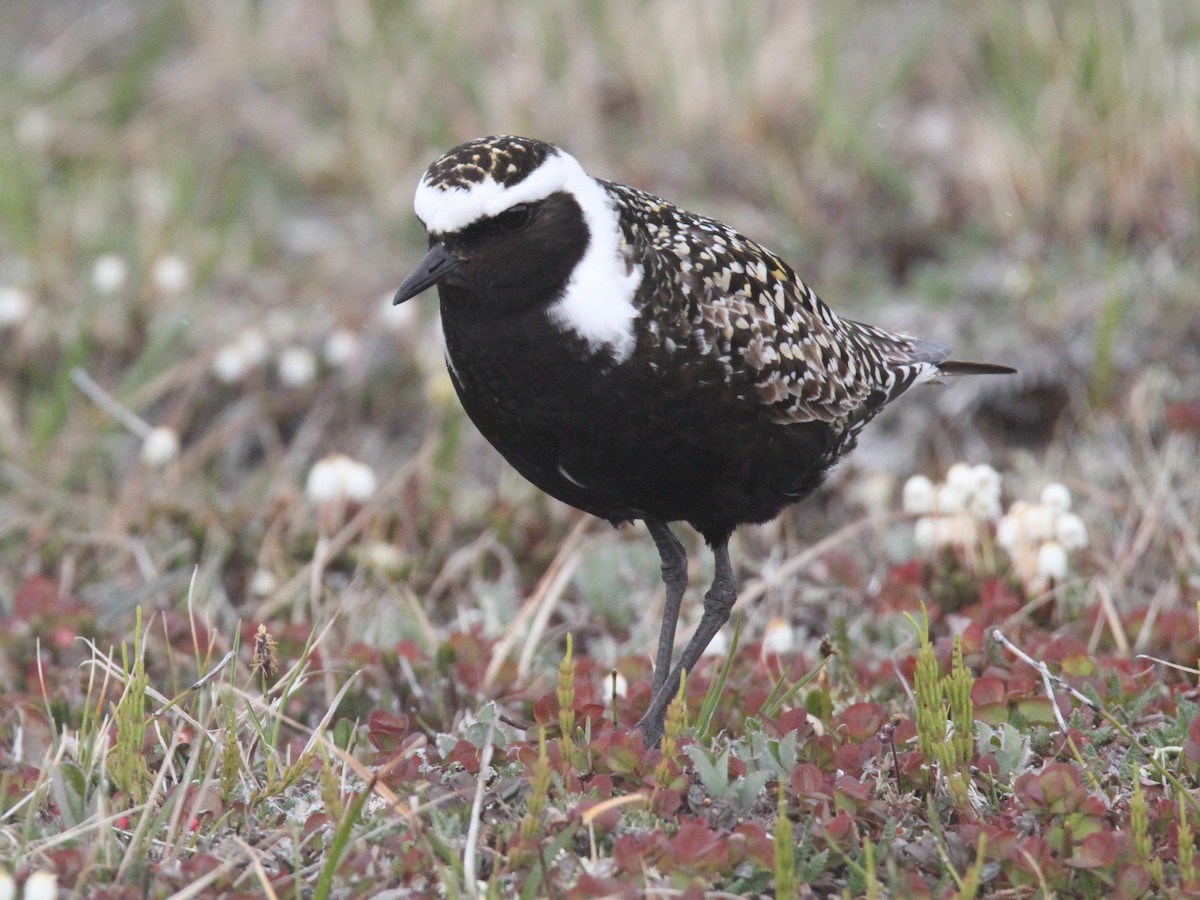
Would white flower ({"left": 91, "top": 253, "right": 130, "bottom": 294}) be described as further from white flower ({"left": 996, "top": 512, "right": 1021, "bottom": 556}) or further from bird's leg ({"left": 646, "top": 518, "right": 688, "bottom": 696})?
white flower ({"left": 996, "top": 512, "right": 1021, "bottom": 556})

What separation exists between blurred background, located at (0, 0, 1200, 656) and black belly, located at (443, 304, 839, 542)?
112 cm

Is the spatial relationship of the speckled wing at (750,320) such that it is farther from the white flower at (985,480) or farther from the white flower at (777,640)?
the white flower at (777,640)

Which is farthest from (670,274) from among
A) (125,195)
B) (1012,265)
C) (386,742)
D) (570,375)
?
(125,195)

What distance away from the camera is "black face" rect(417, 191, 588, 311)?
142 inches

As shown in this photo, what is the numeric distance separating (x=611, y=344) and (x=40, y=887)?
5.29 feet

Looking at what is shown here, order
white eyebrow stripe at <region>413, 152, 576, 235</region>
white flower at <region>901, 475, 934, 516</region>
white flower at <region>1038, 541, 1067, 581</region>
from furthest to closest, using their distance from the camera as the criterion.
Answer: white flower at <region>901, 475, 934, 516</region>
white flower at <region>1038, 541, 1067, 581</region>
white eyebrow stripe at <region>413, 152, 576, 235</region>

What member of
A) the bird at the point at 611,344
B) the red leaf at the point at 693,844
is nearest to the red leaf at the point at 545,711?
the bird at the point at 611,344

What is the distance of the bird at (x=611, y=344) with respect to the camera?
142 inches

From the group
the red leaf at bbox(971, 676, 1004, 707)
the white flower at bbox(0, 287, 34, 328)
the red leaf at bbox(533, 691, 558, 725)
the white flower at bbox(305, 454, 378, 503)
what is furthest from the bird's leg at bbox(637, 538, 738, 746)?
the white flower at bbox(0, 287, 34, 328)

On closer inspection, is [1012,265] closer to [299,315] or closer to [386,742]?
[299,315]

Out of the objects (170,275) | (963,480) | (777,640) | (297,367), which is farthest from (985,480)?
(170,275)

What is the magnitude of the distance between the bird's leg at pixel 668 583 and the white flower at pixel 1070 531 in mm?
1128

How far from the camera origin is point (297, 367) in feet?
21.1

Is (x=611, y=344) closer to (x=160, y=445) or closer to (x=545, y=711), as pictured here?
(x=545, y=711)
